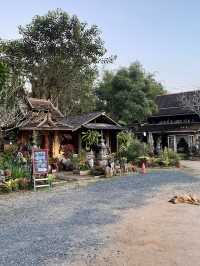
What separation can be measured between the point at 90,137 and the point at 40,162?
9060 millimetres

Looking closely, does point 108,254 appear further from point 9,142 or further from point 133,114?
point 133,114

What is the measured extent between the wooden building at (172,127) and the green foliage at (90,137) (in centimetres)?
1307

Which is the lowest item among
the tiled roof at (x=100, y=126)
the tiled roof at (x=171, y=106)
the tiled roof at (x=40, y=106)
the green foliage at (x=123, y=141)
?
the green foliage at (x=123, y=141)

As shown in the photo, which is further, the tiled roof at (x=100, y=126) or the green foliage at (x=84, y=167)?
the tiled roof at (x=100, y=126)

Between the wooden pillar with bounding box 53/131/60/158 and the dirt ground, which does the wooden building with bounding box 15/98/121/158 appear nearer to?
the wooden pillar with bounding box 53/131/60/158

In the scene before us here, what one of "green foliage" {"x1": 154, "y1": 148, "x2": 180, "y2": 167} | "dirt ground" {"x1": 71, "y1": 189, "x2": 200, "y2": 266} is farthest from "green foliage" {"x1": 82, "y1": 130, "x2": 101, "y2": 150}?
"dirt ground" {"x1": 71, "y1": 189, "x2": 200, "y2": 266}

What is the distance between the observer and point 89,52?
131ft

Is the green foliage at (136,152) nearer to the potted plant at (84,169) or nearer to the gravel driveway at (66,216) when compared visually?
the potted plant at (84,169)

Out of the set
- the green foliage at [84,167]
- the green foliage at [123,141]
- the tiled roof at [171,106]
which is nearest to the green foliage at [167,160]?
the green foliage at [123,141]

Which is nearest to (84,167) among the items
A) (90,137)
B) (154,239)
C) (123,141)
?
(90,137)

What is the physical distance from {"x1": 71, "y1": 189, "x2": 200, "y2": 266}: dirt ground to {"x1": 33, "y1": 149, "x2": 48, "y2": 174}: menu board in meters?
6.48

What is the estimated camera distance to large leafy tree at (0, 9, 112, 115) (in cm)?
3784

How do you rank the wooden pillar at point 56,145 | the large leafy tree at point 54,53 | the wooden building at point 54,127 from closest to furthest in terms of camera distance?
the wooden building at point 54,127, the wooden pillar at point 56,145, the large leafy tree at point 54,53

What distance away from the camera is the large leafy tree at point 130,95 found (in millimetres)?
40125
